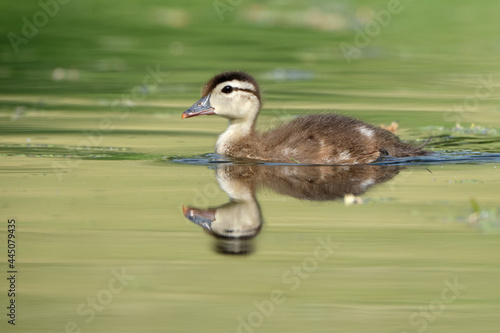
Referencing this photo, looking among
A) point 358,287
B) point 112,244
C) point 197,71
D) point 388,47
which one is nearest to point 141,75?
point 197,71

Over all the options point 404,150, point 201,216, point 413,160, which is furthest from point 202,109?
point 201,216

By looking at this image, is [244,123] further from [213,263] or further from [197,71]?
[197,71]

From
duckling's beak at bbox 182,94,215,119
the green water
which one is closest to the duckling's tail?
the green water

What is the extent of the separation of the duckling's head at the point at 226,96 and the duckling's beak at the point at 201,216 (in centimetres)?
253

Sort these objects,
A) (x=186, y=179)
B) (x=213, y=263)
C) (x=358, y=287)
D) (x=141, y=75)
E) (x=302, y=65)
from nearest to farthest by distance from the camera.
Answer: (x=358, y=287)
(x=213, y=263)
(x=186, y=179)
(x=141, y=75)
(x=302, y=65)

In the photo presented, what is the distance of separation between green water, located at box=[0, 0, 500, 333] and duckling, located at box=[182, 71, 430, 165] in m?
0.20

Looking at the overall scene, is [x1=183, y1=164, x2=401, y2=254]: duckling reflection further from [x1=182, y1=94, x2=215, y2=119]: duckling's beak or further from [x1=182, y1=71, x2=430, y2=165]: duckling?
[x1=182, y1=94, x2=215, y2=119]: duckling's beak

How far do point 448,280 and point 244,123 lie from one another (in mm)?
4684

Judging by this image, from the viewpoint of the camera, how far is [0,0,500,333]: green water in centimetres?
622

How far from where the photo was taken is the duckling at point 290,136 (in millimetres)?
10250

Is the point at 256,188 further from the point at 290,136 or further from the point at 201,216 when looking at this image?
the point at 290,136

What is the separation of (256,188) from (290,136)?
1307mm

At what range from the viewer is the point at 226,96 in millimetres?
10805

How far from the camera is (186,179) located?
9.66m
